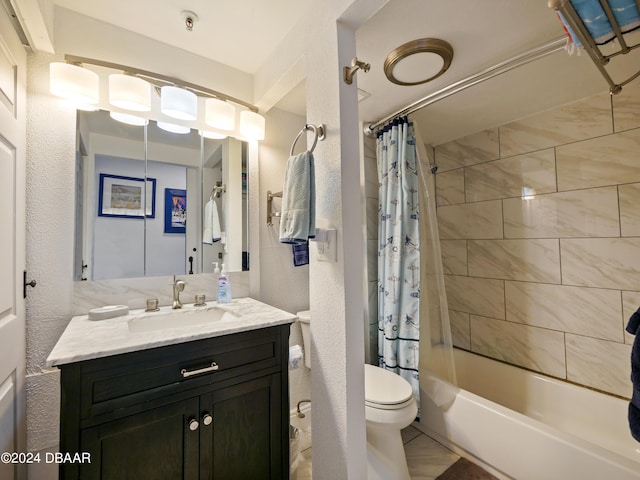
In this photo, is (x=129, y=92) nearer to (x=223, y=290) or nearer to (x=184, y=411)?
(x=223, y=290)

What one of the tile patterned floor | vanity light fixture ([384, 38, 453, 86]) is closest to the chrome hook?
vanity light fixture ([384, 38, 453, 86])

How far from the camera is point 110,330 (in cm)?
106

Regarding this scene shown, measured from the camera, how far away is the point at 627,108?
1.63 m

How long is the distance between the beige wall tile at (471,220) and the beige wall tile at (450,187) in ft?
0.21

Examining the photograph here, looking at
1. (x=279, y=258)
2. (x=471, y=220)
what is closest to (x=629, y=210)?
(x=471, y=220)

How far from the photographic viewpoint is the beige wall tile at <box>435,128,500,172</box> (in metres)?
2.21

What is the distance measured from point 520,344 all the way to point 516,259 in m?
0.64

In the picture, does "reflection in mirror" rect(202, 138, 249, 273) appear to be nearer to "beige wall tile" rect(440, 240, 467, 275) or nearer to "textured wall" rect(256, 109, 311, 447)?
"textured wall" rect(256, 109, 311, 447)

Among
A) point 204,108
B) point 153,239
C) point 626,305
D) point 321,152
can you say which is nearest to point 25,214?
point 153,239

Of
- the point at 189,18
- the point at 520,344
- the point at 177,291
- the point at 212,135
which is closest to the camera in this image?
the point at 189,18

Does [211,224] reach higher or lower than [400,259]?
higher

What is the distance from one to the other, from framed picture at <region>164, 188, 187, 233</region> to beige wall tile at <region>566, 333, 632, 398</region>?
8.59ft

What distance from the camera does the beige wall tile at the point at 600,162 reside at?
1.62 metres

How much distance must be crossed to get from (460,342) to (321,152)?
2.17m
